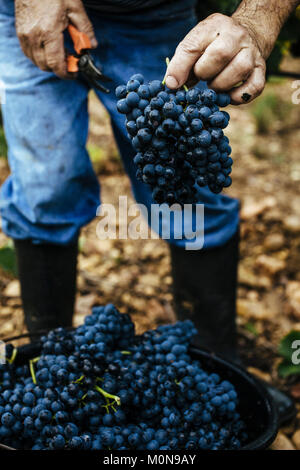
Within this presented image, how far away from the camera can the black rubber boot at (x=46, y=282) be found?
1.58 metres

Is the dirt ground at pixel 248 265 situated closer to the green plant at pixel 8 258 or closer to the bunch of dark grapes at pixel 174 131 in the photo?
the green plant at pixel 8 258

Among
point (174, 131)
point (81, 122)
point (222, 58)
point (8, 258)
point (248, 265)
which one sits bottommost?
point (248, 265)

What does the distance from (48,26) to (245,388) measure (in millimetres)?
1027

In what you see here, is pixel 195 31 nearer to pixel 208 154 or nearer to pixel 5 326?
pixel 208 154

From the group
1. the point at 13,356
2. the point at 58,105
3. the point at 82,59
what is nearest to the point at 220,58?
the point at 82,59

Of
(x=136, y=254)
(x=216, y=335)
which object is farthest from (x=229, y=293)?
(x=136, y=254)

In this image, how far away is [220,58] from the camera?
37.5 inches

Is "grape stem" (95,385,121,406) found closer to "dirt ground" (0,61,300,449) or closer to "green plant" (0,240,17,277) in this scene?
"dirt ground" (0,61,300,449)

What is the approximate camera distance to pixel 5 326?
6.46ft

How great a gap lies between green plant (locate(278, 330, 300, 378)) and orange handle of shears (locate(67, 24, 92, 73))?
3.72 feet

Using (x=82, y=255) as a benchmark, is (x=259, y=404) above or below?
above

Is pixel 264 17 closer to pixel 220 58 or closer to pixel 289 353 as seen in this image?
pixel 220 58

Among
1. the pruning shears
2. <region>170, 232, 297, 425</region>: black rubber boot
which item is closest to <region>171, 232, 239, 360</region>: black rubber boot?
<region>170, 232, 297, 425</region>: black rubber boot

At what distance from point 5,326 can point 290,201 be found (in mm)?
1632
